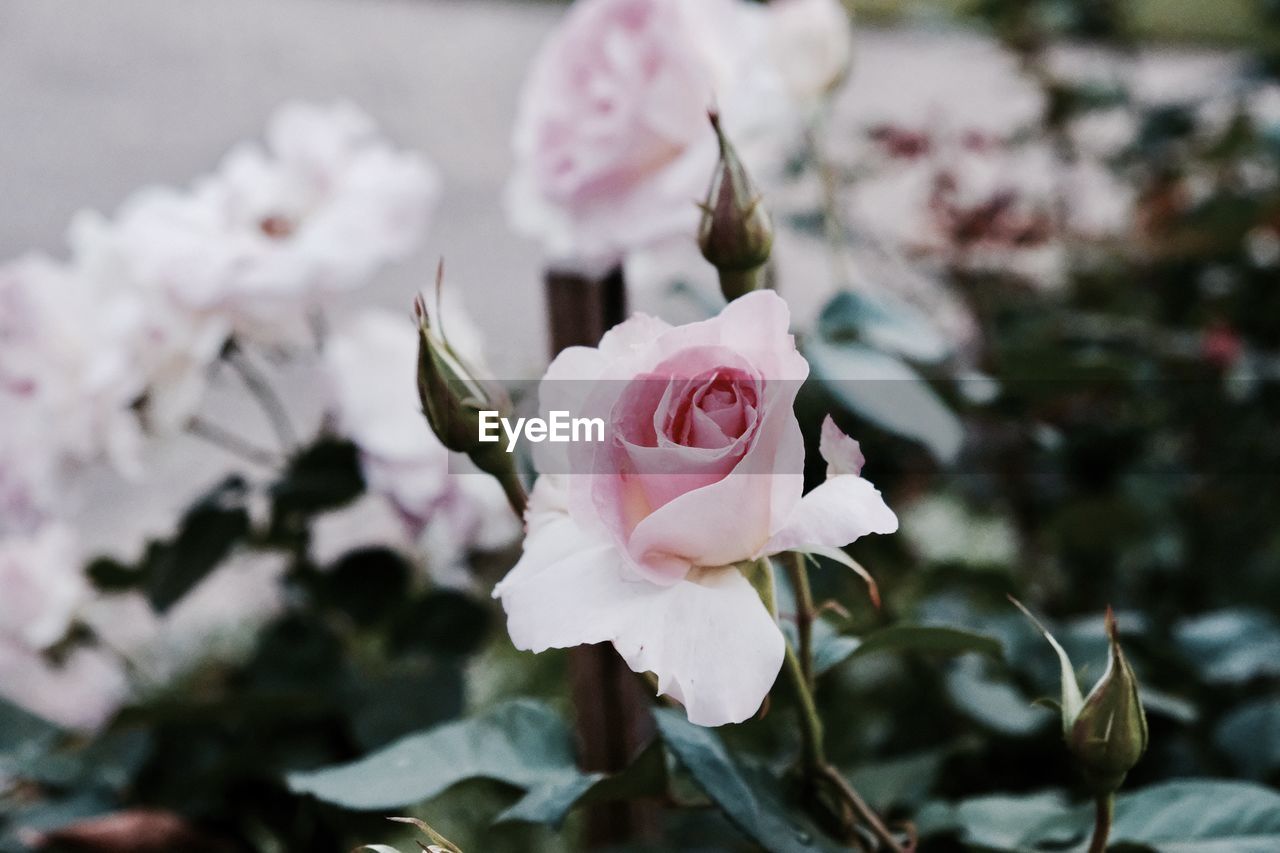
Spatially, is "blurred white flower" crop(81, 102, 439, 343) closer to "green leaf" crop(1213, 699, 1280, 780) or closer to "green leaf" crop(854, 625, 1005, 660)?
"green leaf" crop(854, 625, 1005, 660)

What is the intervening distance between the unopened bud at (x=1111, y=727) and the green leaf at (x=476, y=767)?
13 centimetres

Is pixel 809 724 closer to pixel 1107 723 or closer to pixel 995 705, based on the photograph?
pixel 1107 723

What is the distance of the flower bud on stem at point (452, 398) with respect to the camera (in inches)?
9.9

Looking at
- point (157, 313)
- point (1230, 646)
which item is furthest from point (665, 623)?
point (1230, 646)

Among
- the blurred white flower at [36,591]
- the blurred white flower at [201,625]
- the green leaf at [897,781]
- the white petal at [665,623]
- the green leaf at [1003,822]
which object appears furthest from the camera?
the blurred white flower at [201,625]

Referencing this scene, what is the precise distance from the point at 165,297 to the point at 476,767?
268 millimetres

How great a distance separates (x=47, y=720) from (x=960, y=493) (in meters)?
0.91

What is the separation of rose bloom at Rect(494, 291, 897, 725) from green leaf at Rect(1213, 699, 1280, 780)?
348 mm

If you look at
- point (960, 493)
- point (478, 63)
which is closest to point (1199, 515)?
point (960, 493)

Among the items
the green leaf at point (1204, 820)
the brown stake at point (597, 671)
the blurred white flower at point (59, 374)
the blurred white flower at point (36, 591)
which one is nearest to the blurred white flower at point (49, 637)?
the blurred white flower at point (36, 591)

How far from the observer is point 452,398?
0.85ft

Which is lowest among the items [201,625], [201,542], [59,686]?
[201,625]

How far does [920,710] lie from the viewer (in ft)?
2.05

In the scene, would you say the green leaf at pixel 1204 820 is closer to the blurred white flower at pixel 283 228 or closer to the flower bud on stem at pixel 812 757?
the flower bud on stem at pixel 812 757
